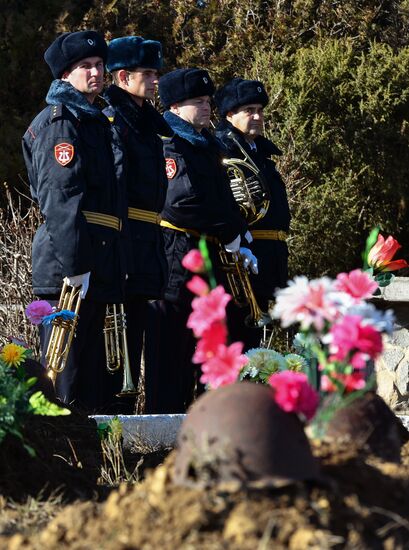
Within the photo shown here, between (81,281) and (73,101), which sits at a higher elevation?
(73,101)

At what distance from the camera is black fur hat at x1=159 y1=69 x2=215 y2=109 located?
27.3 feet

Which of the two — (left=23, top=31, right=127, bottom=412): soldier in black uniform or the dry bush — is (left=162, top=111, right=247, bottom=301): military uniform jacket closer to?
(left=23, top=31, right=127, bottom=412): soldier in black uniform

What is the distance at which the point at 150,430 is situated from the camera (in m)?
6.82

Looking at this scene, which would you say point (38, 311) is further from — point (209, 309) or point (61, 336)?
point (209, 309)

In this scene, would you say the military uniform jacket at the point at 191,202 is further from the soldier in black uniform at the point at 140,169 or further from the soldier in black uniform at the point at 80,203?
the soldier in black uniform at the point at 80,203

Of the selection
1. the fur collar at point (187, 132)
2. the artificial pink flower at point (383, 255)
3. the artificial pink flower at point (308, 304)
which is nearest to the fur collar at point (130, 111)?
the fur collar at point (187, 132)

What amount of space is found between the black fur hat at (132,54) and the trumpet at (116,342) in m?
1.39

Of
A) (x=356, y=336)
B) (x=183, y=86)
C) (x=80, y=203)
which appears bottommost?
(x=80, y=203)

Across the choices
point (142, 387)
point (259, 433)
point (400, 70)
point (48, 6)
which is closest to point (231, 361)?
point (259, 433)

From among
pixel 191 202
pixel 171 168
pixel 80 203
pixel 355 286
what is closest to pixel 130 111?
pixel 171 168

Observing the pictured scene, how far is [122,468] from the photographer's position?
19.9ft

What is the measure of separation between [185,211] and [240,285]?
662 mm

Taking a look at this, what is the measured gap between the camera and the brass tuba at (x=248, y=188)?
28.5 feet

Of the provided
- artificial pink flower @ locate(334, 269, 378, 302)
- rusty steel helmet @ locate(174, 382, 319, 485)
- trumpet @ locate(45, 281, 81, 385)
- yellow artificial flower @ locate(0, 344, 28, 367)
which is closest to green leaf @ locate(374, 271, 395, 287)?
trumpet @ locate(45, 281, 81, 385)
